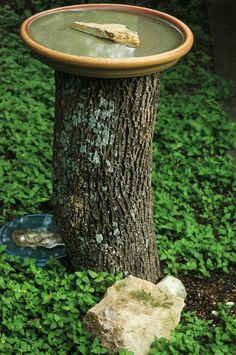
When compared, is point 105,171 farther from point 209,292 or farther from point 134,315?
point 209,292

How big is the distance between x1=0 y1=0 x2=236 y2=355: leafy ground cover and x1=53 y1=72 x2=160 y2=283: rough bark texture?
21 centimetres

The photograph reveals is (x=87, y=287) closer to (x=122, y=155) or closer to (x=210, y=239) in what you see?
(x=122, y=155)

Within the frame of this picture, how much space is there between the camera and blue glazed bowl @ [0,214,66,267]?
3748 mm

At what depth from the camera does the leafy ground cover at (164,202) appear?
3281mm

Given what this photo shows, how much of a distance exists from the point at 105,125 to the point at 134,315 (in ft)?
3.22

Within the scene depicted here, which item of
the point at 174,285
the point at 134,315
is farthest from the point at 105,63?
the point at 174,285

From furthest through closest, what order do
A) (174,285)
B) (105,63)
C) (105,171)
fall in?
(174,285), (105,171), (105,63)

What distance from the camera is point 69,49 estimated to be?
3.05 metres

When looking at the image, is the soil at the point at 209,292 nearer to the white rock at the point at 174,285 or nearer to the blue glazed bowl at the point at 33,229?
the white rock at the point at 174,285

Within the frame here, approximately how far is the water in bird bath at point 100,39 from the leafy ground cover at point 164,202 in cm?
123

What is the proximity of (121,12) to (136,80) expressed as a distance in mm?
725

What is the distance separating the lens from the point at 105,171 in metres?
3.23

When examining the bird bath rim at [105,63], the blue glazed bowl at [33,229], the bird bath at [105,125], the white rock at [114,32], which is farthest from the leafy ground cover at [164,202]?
the white rock at [114,32]

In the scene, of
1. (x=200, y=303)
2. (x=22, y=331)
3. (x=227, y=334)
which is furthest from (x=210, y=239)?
(x=22, y=331)
